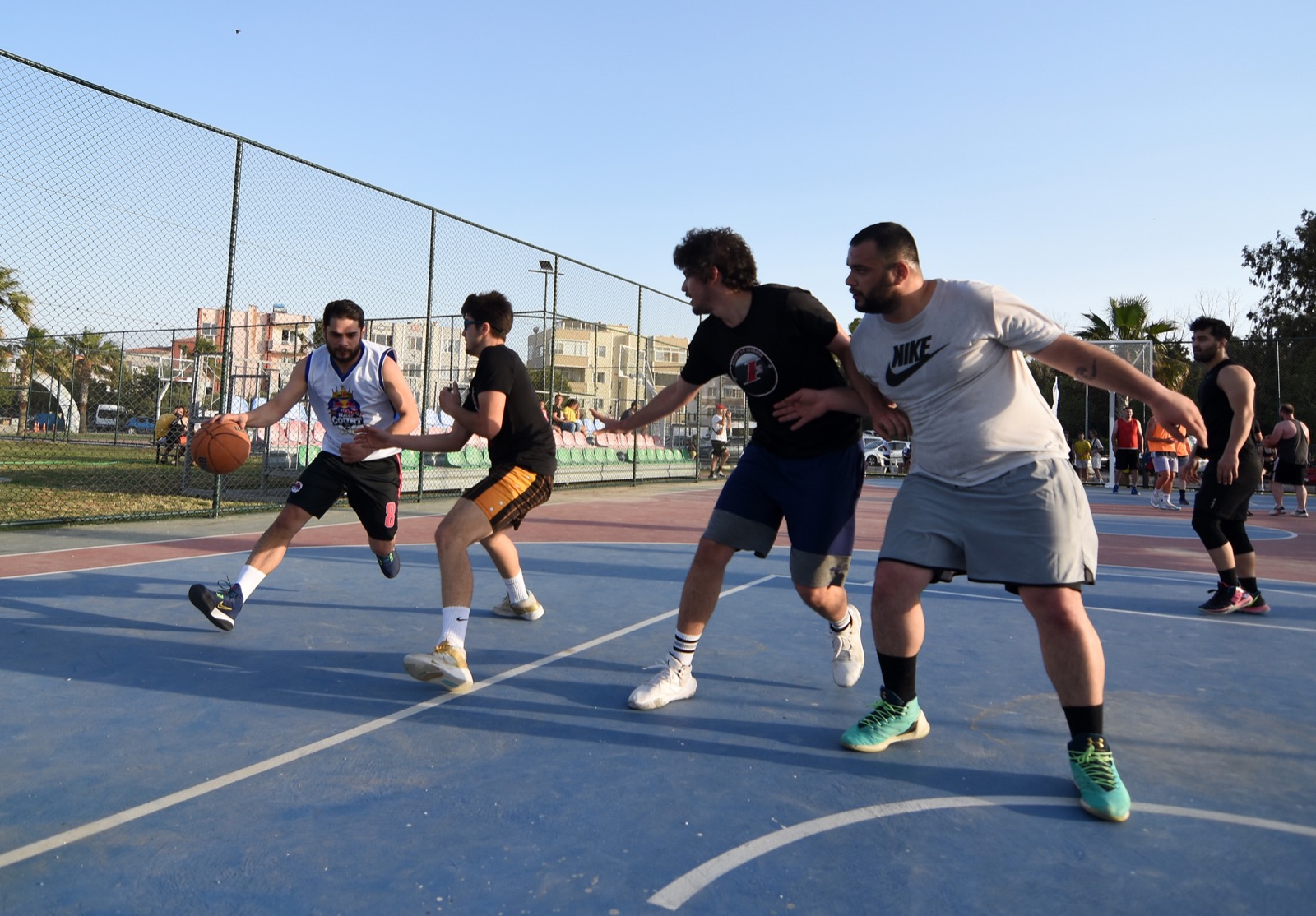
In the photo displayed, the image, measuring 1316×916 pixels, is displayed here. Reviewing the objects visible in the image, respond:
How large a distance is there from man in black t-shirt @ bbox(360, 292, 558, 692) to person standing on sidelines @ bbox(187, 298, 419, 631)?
54 cm

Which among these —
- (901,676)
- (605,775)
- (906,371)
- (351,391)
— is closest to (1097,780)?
(901,676)

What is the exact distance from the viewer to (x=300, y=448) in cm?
1355

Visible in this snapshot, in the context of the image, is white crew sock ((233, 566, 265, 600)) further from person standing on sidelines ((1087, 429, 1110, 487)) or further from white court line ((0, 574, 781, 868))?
person standing on sidelines ((1087, 429, 1110, 487))

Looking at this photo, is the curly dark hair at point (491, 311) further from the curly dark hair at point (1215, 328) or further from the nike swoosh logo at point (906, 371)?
the curly dark hair at point (1215, 328)

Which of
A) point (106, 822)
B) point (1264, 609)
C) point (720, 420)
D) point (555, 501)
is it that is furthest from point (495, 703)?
point (720, 420)

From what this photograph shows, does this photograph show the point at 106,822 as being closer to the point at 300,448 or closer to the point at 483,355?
the point at 483,355

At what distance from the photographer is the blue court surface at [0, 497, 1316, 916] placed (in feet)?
Answer: 7.50

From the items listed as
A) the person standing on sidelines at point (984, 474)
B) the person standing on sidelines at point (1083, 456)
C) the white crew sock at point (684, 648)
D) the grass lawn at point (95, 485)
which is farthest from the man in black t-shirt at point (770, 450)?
the person standing on sidelines at point (1083, 456)

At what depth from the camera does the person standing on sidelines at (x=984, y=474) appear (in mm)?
2908

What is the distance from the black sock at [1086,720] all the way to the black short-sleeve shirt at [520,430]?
266 centimetres

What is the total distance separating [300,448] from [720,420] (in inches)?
448

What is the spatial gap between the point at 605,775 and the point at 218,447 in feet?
13.4

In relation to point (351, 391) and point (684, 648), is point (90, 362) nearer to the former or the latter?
point (351, 391)

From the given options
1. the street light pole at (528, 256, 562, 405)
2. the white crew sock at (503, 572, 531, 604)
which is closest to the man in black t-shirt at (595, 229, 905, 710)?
the white crew sock at (503, 572, 531, 604)
